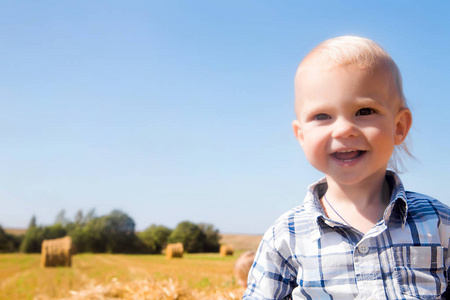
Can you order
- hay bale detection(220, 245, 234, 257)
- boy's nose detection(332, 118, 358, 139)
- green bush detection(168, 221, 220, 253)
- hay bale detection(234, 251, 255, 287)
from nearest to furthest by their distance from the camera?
1. boy's nose detection(332, 118, 358, 139)
2. hay bale detection(234, 251, 255, 287)
3. green bush detection(168, 221, 220, 253)
4. hay bale detection(220, 245, 234, 257)

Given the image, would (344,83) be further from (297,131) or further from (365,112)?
(297,131)

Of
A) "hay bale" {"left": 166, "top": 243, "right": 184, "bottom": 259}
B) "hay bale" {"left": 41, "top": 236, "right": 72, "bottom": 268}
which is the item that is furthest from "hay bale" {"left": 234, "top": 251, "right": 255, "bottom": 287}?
"hay bale" {"left": 41, "top": 236, "right": 72, "bottom": 268}

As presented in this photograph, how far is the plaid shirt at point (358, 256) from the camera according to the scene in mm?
1317

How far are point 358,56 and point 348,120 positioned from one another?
0.22 m

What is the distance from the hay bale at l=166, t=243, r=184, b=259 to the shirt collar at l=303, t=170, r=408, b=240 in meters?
5.77

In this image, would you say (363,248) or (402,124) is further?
(402,124)

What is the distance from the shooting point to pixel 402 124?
147 centimetres

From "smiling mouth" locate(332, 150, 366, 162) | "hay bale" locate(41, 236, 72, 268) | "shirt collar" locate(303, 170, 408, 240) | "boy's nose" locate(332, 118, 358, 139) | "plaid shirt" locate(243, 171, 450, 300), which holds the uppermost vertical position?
"boy's nose" locate(332, 118, 358, 139)

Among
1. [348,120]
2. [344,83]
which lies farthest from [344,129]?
[344,83]

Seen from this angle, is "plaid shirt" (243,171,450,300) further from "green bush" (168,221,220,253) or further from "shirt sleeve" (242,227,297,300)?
"green bush" (168,221,220,253)

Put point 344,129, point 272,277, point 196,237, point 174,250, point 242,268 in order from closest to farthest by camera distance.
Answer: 1. point 344,129
2. point 272,277
3. point 242,268
4. point 196,237
5. point 174,250

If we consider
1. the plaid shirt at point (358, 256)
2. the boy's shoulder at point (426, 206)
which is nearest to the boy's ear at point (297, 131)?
the plaid shirt at point (358, 256)

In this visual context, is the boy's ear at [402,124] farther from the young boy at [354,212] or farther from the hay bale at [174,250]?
the hay bale at [174,250]

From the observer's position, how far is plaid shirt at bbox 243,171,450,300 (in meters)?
1.32
